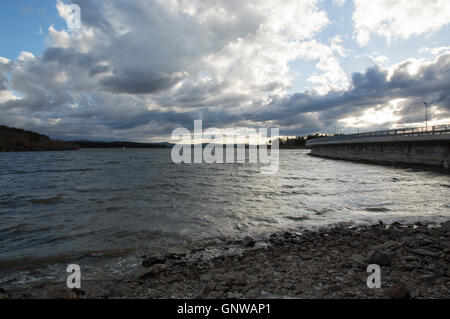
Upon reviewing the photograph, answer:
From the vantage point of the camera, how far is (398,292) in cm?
450

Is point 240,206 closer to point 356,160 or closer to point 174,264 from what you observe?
point 174,264

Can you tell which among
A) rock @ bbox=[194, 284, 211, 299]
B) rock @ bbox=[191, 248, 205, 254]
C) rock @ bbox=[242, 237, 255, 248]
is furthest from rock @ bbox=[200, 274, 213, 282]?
rock @ bbox=[242, 237, 255, 248]

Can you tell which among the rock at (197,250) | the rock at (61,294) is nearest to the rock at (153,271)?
the rock at (61,294)

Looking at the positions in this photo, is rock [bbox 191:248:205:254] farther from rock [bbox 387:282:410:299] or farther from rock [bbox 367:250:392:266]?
rock [bbox 387:282:410:299]

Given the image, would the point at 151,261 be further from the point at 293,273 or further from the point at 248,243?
the point at 293,273

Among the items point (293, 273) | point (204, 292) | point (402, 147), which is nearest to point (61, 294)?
point (204, 292)

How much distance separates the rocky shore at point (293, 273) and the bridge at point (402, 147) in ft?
121

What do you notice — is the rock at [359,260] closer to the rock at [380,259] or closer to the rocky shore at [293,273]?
the rocky shore at [293,273]

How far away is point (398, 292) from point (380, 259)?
182cm

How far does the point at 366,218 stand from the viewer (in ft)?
39.8

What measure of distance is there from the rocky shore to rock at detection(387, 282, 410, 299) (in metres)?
→ 0.02

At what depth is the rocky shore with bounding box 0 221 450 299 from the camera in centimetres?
490
